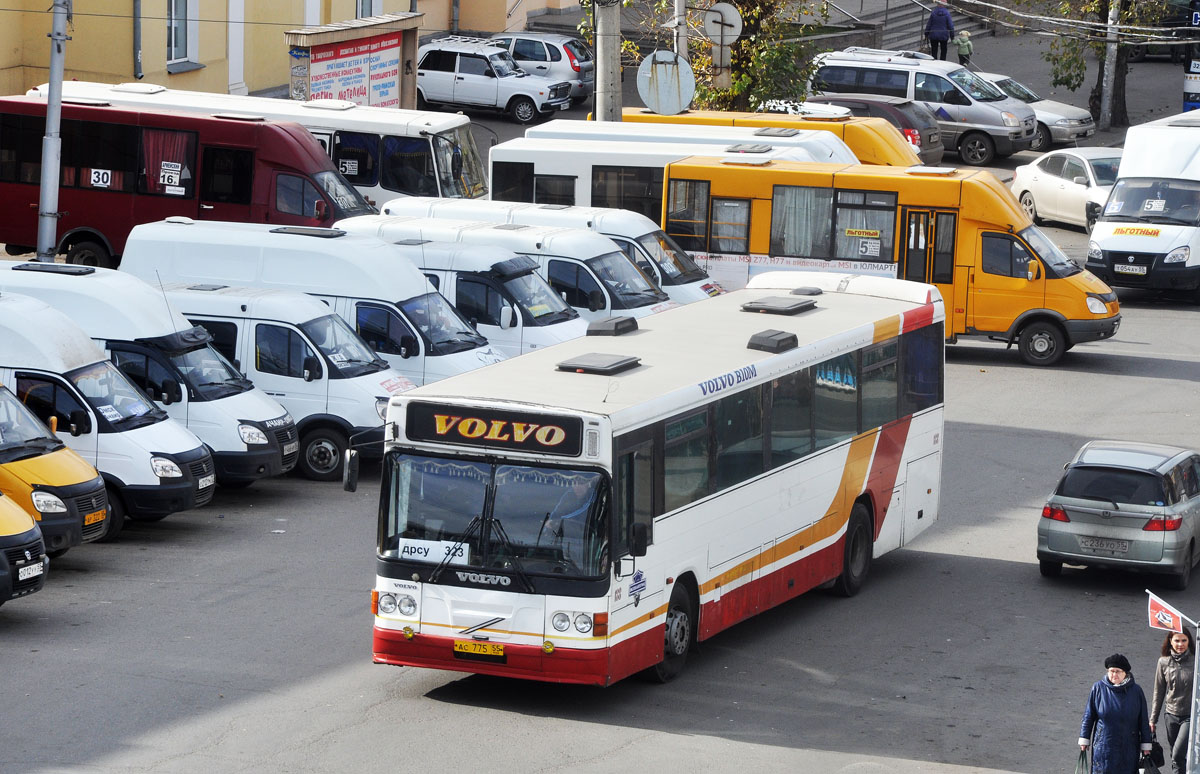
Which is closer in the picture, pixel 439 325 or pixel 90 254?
pixel 439 325

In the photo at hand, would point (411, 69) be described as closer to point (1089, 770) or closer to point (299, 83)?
point (299, 83)

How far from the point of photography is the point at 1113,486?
1722cm

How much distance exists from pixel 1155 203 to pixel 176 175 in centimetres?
1670

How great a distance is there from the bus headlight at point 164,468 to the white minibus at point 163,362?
1.39 metres

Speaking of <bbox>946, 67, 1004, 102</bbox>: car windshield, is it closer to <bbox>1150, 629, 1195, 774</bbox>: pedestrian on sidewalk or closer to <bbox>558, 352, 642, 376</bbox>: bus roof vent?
<bbox>558, 352, 642, 376</bbox>: bus roof vent

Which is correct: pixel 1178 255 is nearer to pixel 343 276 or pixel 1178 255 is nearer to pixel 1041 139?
pixel 1041 139

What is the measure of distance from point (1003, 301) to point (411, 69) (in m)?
14.2

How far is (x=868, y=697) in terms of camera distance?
44.9 ft

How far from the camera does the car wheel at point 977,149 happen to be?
41906 millimetres

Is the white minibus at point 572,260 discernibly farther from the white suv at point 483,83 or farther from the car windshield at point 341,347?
the white suv at point 483,83

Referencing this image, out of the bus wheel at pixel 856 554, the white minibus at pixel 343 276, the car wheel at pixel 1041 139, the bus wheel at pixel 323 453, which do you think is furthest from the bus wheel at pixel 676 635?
the car wheel at pixel 1041 139

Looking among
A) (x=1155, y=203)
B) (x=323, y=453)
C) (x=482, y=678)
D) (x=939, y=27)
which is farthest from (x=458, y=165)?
(x=939, y=27)

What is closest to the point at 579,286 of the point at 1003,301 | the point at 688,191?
the point at 688,191

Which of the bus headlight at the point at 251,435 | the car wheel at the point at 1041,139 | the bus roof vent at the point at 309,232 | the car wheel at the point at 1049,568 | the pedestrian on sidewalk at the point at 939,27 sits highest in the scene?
the pedestrian on sidewalk at the point at 939,27
